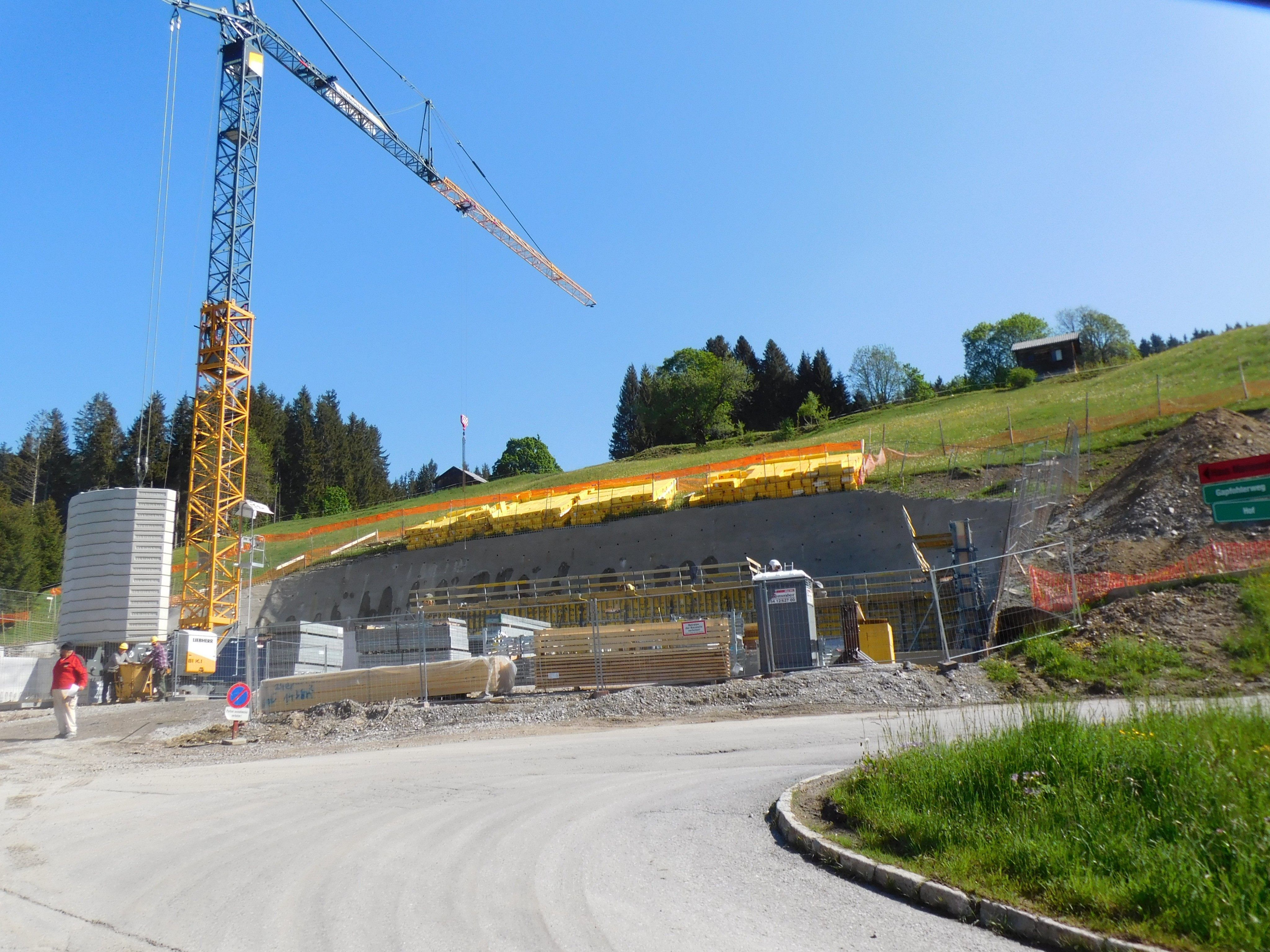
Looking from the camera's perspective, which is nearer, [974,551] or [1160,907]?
[1160,907]

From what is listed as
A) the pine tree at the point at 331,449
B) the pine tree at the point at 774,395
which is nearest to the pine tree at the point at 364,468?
the pine tree at the point at 331,449

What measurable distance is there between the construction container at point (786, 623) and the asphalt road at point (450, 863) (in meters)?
6.46

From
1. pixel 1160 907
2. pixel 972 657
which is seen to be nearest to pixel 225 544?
pixel 972 657

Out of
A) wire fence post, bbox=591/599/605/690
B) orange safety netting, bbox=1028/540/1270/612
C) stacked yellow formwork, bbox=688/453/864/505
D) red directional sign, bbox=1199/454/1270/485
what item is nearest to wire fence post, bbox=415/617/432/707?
wire fence post, bbox=591/599/605/690

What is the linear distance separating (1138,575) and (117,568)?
30353 mm

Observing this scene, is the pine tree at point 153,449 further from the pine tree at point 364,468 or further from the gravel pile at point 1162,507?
the gravel pile at point 1162,507

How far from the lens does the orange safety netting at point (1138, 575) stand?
1805 cm

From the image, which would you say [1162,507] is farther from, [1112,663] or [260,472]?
[260,472]

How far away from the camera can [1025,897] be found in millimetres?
5035

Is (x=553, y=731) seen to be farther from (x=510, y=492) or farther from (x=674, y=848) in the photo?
(x=510, y=492)

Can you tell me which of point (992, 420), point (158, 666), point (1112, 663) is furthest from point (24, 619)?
point (992, 420)

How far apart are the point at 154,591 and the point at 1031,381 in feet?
240

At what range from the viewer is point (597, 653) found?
19.1m

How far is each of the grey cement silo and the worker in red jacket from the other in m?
13.1
